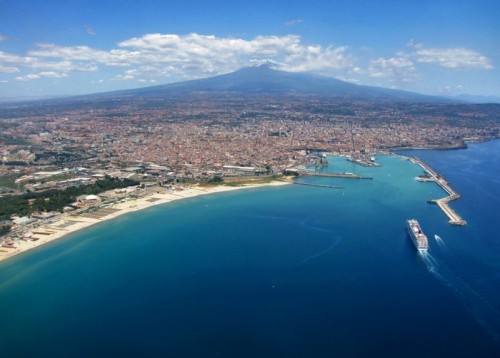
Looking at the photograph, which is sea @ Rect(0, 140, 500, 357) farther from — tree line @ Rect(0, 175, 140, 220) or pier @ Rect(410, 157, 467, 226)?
tree line @ Rect(0, 175, 140, 220)

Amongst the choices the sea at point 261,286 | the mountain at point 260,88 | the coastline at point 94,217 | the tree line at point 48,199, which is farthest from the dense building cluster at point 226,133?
the mountain at point 260,88

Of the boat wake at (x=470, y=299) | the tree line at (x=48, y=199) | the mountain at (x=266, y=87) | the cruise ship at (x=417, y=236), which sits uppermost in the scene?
the mountain at (x=266, y=87)

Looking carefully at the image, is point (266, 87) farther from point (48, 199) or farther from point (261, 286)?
point (261, 286)

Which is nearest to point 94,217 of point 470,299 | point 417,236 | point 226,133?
point 417,236

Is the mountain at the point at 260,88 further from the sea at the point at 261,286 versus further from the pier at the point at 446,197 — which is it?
the sea at the point at 261,286

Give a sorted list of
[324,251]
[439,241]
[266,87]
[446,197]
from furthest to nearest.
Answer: [266,87] < [446,197] < [439,241] < [324,251]

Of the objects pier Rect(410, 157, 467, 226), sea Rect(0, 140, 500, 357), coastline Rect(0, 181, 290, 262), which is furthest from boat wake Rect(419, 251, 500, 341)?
coastline Rect(0, 181, 290, 262)
